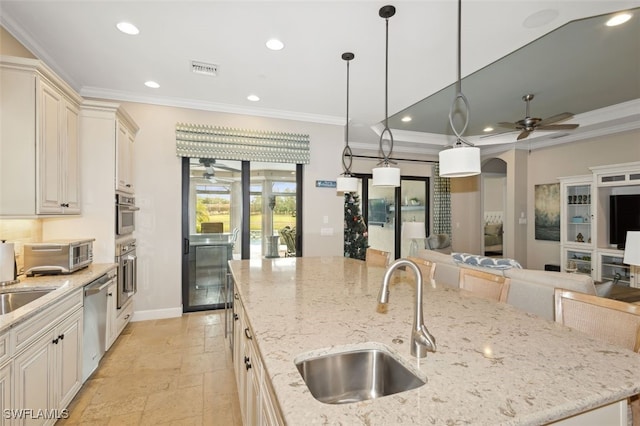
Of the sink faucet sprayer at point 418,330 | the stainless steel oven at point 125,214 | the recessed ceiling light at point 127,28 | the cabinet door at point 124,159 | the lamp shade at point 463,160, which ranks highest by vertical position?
the recessed ceiling light at point 127,28

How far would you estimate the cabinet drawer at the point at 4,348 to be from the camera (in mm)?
1399

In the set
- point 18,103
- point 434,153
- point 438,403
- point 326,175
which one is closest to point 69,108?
point 18,103

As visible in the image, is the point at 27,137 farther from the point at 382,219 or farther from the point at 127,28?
the point at 382,219

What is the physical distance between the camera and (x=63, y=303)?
1953 millimetres

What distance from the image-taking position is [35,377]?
5.44 feet

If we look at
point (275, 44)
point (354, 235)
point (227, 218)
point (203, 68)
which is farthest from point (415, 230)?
point (203, 68)

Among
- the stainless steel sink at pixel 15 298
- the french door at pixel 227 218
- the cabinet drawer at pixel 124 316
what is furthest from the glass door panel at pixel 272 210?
the stainless steel sink at pixel 15 298

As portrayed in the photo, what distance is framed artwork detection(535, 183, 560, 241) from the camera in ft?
19.0

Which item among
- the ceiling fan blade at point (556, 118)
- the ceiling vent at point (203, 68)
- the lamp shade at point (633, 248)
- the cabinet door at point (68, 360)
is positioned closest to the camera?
the cabinet door at point (68, 360)

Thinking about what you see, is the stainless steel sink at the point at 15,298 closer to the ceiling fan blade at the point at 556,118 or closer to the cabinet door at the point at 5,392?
the cabinet door at the point at 5,392

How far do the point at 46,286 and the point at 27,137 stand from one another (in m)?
1.10

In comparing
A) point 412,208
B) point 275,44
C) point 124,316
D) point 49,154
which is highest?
point 275,44

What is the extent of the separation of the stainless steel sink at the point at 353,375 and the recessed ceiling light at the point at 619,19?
3.23 meters

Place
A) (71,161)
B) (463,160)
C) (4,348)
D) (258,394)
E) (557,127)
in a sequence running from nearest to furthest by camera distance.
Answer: (258,394) < (4,348) < (463,160) < (71,161) < (557,127)
